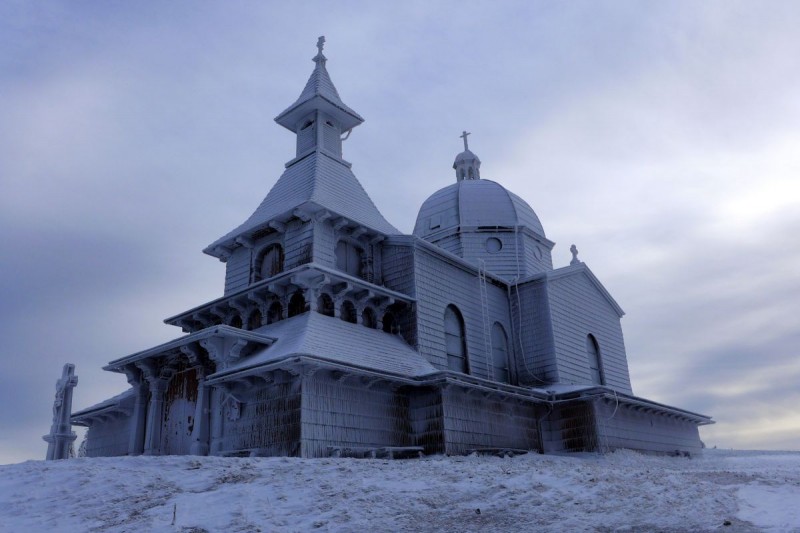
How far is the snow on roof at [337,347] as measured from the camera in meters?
18.4

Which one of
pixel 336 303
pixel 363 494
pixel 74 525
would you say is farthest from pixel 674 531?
pixel 336 303

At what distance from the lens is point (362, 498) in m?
10.1

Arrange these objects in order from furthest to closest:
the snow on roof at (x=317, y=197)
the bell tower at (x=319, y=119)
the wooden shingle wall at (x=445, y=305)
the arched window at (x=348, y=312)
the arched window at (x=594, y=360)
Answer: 1. the arched window at (x=594, y=360)
2. the bell tower at (x=319, y=119)
3. the snow on roof at (x=317, y=197)
4. the wooden shingle wall at (x=445, y=305)
5. the arched window at (x=348, y=312)

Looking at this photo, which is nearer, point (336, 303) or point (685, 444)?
point (336, 303)

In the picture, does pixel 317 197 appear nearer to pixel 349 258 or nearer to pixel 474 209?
pixel 349 258

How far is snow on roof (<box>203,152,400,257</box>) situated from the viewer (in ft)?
78.4

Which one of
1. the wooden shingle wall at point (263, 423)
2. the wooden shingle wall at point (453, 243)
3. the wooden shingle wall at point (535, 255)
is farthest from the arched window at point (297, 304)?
the wooden shingle wall at point (535, 255)

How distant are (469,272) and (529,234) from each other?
935 cm

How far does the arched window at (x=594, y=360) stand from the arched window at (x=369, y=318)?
11.8 meters

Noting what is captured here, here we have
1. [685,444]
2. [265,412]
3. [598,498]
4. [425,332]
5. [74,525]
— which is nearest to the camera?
[74,525]

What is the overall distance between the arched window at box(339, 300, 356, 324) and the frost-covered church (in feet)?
0.20

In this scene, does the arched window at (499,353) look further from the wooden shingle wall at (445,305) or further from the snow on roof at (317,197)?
the snow on roof at (317,197)

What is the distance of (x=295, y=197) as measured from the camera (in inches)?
982

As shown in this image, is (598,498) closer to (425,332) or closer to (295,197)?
(425,332)
